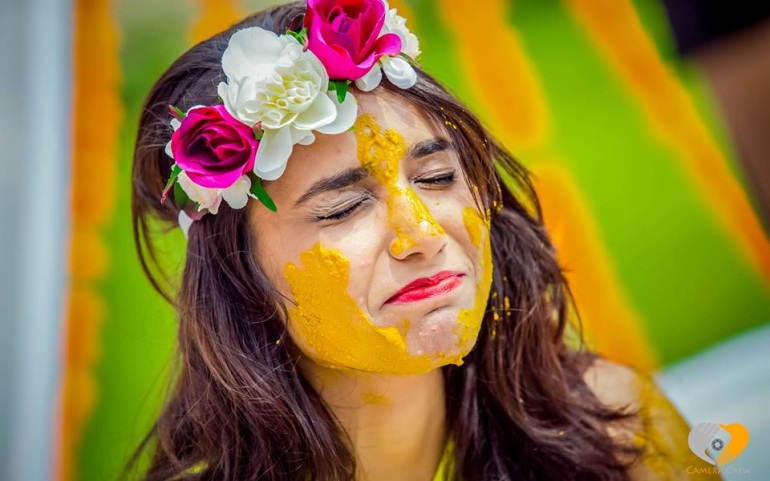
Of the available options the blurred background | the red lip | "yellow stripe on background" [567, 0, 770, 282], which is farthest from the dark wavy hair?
"yellow stripe on background" [567, 0, 770, 282]

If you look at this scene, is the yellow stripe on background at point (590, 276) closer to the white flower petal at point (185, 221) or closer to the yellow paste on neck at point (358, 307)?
the yellow paste on neck at point (358, 307)

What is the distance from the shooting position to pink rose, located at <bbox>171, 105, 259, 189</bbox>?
1.28 meters

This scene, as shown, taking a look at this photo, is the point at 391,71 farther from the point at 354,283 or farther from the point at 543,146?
the point at 543,146

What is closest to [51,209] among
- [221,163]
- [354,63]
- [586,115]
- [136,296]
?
[136,296]

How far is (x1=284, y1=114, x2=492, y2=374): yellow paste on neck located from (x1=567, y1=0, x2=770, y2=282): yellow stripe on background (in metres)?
1.80

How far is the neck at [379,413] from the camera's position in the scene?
148cm

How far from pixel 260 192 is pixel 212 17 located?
1.60 meters

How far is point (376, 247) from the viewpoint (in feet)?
4.20

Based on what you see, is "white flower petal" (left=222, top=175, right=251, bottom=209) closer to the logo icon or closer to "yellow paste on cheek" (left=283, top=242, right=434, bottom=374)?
"yellow paste on cheek" (left=283, top=242, right=434, bottom=374)

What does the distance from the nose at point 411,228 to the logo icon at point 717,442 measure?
86cm

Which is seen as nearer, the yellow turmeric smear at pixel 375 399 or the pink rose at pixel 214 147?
the pink rose at pixel 214 147

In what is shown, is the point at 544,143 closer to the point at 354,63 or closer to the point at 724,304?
the point at 724,304

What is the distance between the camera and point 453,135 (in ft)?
4.67

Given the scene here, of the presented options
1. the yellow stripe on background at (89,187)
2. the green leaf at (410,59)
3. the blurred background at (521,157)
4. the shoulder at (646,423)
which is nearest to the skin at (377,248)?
the green leaf at (410,59)
